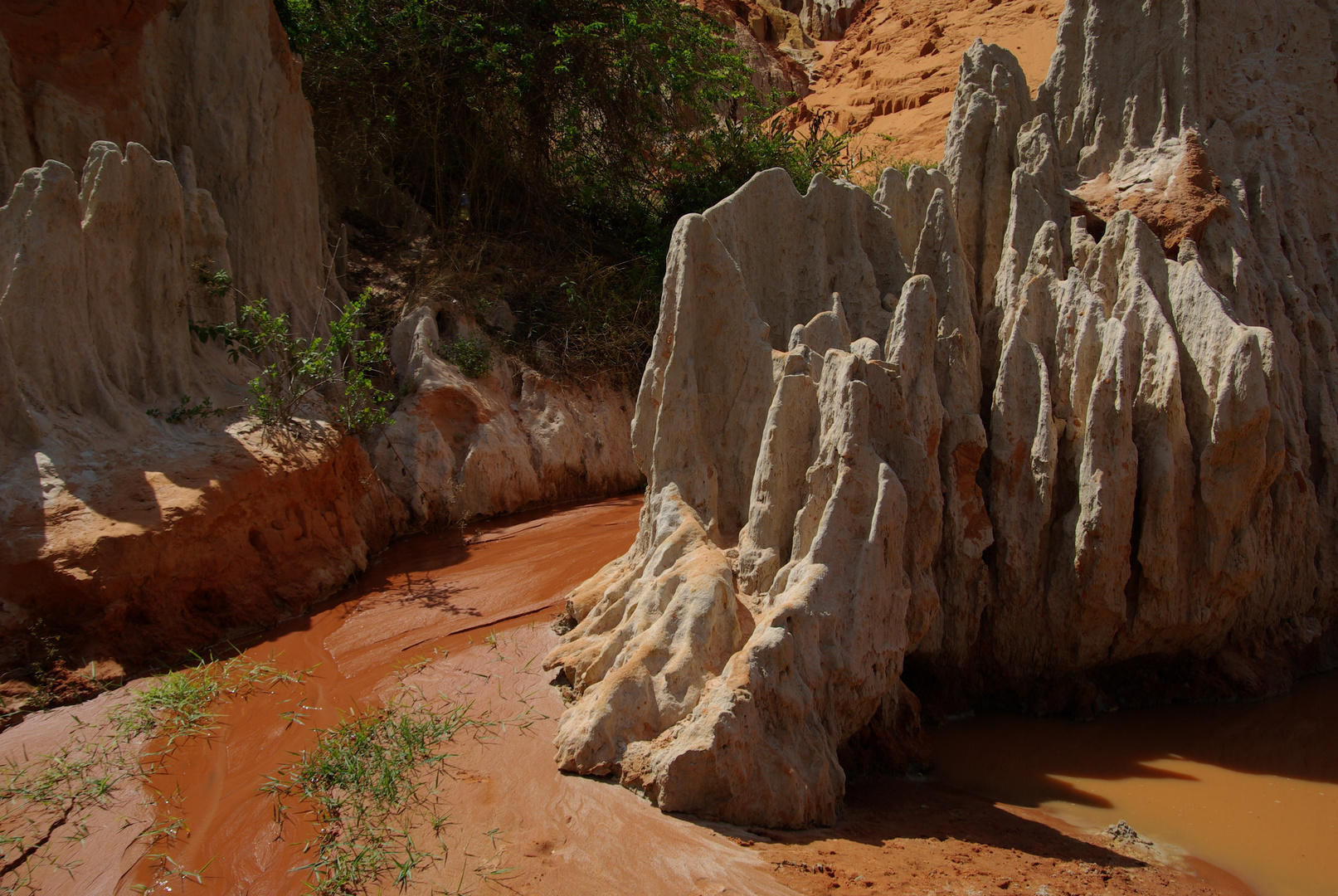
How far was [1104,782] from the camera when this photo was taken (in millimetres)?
4801

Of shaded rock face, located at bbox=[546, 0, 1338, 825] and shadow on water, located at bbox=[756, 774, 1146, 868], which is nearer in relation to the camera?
shadow on water, located at bbox=[756, 774, 1146, 868]

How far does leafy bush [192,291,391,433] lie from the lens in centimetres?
748

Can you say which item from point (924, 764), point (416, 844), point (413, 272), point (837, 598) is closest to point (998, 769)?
point (924, 764)

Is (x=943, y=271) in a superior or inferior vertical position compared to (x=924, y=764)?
superior

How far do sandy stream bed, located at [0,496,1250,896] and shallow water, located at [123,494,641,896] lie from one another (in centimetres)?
1

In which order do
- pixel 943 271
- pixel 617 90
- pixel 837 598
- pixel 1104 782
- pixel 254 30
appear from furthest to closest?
pixel 617 90
pixel 254 30
pixel 943 271
pixel 1104 782
pixel 837 598

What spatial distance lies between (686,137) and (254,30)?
649 cm

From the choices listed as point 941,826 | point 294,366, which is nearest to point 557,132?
point 294,366

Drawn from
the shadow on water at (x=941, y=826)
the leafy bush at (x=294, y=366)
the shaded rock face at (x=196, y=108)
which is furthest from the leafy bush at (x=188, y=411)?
the shadow on water at (x=941, y=826)

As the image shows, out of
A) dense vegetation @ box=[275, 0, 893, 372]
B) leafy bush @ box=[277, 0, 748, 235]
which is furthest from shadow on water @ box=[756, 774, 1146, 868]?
leafy bush @ box=[277, 0, 748, 235]

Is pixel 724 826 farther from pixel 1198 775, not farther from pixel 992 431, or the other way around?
pixel 992 431

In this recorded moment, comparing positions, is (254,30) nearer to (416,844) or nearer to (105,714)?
(105,714)

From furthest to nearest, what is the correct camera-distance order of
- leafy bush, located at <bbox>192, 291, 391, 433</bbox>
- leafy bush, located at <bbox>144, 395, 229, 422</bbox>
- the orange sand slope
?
1. the orange sand slope
2. leafy bush, located at <bbox>192, 291, 391, 433</bbox>
3. leafy bush, located at <bbox>144, 395, 229, 422</bbox>

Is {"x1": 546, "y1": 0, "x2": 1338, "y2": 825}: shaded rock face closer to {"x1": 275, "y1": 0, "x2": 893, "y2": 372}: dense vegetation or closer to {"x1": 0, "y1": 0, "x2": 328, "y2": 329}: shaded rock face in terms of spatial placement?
{"x1": 0, "y1": 0, "x2": 328, "y2": 329}: shaded rock face
